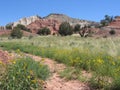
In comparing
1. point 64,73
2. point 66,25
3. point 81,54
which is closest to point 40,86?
point 64,73

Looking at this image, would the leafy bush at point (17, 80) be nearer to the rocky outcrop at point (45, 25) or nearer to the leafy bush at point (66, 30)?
the leafy bush at point (66, 30)

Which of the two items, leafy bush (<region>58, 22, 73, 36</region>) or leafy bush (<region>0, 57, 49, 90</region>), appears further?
leafy bush (<region>58, 22, 73, 36</region>)

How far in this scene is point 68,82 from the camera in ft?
36.0

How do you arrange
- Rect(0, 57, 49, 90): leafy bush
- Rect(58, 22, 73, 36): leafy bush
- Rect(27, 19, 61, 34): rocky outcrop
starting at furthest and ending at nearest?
Rect(27, 19, 61, 34): rocky outcrop
Rect(58, 22, 73, 36): leafy bush
Rect(0, 57, 49, 90): leafy bush

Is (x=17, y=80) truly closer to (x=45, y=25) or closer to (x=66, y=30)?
(x=66, y=30)

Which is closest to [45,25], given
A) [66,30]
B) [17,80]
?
[66,30]

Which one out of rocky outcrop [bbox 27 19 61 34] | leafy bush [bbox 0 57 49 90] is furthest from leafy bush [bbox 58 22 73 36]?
leafy bush [bbox 0 57 49 90]

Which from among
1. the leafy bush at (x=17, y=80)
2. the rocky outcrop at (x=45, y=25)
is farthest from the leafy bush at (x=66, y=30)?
the leafy bush at (x=17, y=80)

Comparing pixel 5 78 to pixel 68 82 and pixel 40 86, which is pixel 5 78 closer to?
pixel 40 86

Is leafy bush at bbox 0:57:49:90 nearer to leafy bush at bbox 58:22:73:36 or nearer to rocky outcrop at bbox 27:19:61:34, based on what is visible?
leafy bush at bbox 58:22:73:36

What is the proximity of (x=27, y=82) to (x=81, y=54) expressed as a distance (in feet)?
24.3

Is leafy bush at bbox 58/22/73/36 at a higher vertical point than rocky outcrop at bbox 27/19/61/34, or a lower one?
lower

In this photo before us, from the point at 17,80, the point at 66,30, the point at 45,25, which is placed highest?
the point at 45,25

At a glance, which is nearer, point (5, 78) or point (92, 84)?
point (5, 78)
